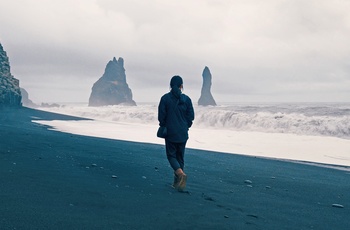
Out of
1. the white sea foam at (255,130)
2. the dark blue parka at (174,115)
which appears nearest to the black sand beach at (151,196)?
the dark blue parka at (174,115)

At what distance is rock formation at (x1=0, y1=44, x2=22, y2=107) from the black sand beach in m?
49.1

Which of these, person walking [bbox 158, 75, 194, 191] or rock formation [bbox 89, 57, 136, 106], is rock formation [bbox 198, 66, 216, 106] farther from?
person walking [bbox 158, 75, 194, 191]

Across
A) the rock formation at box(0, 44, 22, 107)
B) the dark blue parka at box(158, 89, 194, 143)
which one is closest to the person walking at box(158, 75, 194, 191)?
the dark blue parka at box(158, 89, 194, 143)

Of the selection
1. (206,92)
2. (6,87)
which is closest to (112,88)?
(206,92)

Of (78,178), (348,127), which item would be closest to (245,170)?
(78,178)

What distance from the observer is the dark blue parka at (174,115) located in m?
6.25

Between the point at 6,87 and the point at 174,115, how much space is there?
2169 inches

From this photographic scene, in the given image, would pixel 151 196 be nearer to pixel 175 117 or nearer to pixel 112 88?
pixel 175 117

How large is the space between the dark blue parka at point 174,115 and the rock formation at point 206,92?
15115cm

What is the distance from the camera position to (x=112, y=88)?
181 m

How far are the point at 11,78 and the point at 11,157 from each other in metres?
59.7

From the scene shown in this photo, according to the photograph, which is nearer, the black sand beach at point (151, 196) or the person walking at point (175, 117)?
the black sand beach at point (151, 196)

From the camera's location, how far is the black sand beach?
155 inches

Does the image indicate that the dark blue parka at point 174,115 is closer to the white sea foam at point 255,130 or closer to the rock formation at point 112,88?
the white sea foam at point 255,130
